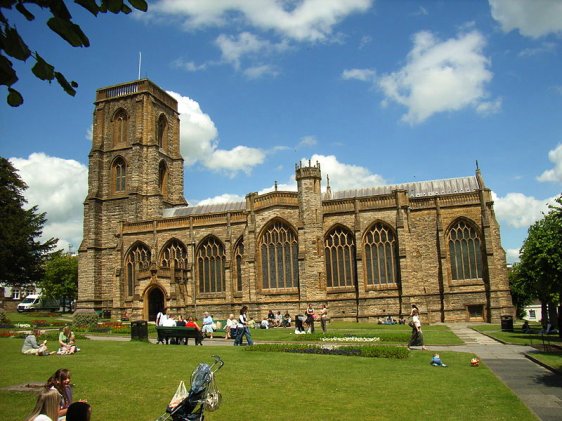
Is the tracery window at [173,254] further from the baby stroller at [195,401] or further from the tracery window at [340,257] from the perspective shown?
the baby stroller at [195,401]

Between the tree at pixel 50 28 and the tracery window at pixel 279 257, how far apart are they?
3600 cm

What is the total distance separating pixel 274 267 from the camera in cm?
4019

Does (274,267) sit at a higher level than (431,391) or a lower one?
higher

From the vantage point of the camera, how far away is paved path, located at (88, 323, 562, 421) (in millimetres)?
10430

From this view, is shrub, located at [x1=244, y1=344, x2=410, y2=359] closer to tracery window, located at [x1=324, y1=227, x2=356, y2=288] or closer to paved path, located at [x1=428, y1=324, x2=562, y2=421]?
paved path, located at [x1=428, y1=324, x2=562, y2=421]

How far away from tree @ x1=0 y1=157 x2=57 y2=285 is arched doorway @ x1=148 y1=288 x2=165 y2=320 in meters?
12.6

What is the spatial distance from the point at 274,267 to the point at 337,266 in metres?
5.11

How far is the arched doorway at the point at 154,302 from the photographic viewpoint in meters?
42.8

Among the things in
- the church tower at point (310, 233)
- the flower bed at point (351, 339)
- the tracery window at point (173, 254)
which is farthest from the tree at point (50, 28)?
the tracery window at point (173, 254)

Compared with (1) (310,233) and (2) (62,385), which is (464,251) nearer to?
(1) (310,233)

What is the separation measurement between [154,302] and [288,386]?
110ft

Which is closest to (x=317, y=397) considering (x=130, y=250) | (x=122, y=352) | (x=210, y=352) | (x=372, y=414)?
(x=372, y=414)

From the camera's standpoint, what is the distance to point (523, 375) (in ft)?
46.0

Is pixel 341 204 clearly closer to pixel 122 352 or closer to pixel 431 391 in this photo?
pixel 122 352
